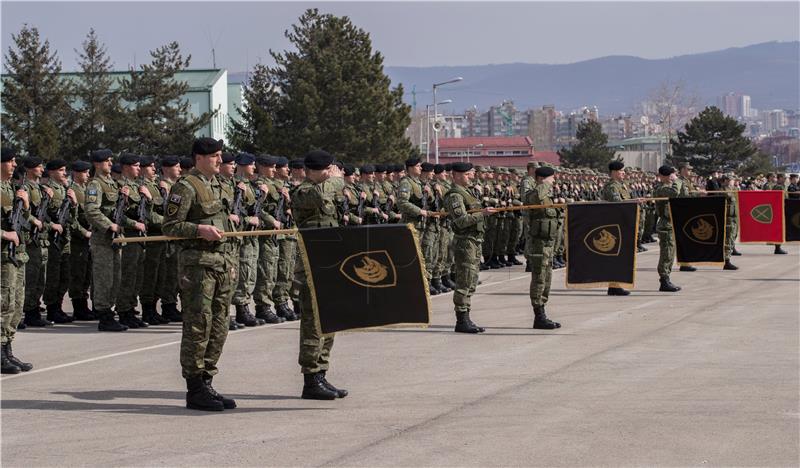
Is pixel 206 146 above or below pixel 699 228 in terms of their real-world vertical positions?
above

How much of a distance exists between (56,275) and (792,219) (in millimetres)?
→ 13452

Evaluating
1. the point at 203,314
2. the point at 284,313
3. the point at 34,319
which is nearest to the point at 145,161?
the point at 34,319

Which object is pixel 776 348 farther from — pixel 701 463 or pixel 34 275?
pixel 34 275

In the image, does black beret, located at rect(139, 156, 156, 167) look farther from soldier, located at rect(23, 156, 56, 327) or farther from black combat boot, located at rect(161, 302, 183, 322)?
black combat boot, located at rect(161, 302, 183, 322)

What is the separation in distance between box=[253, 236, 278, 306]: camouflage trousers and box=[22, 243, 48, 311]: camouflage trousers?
2.58m

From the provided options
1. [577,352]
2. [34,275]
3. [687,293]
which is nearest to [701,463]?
[577,352]

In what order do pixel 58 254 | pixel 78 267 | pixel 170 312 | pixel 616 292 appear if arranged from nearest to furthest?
pixel 170 312 → pixel 58 254 → pixel 78 267 → pixel 616 292

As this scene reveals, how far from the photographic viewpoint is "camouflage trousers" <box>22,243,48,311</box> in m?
14.1

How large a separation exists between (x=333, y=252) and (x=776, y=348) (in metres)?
5.05

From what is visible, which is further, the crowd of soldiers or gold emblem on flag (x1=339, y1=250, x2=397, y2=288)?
the crowd of soldiers

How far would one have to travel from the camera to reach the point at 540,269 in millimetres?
13617

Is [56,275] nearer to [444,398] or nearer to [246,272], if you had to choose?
[246,272]

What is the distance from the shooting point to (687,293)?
57.7ft

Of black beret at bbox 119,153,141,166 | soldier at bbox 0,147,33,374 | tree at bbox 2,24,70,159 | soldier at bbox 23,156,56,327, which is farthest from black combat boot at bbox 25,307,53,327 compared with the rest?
tree at bbox 2,24,70,159
